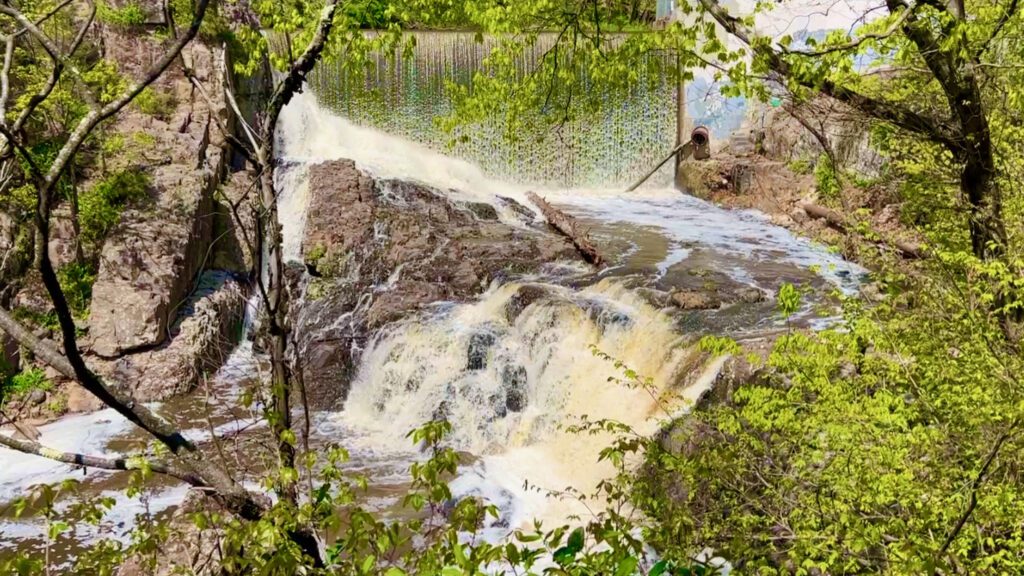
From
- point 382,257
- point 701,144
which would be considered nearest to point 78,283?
point 382,257

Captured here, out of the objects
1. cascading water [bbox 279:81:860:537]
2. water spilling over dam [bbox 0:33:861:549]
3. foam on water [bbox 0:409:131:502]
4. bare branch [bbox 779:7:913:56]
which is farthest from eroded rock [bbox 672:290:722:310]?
foam on water [bbox 0:409:131:502]

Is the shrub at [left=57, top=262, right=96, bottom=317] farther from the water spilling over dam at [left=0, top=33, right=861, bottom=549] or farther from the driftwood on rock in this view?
the driftwood on rock

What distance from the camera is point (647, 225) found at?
54.9ft

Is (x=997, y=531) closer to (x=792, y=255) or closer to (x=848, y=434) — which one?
(x=848, y=434)

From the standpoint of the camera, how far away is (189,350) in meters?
10.4

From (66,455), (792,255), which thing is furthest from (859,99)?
(792,255)

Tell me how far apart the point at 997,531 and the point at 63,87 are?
1222 cm

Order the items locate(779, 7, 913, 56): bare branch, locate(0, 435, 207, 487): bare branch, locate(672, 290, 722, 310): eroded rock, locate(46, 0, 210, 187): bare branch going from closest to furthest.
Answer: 1. locate(0, 435, 207, 487): bare branch
2. locate(46, 0, 210, 187): bare branch
3. locate(779, 7, 913, 56): bare branch
4. locate(672, 290, 722, 310): eroded rock

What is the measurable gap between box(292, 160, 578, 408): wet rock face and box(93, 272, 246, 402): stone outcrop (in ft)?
3.97

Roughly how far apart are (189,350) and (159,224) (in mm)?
2385

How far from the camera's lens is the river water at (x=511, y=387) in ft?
25.5

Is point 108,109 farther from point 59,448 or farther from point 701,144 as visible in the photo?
point 701,144

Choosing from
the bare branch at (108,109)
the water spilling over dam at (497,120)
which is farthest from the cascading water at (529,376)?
the water spilling over dam at (497,120)

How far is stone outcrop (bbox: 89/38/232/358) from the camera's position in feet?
33.7
